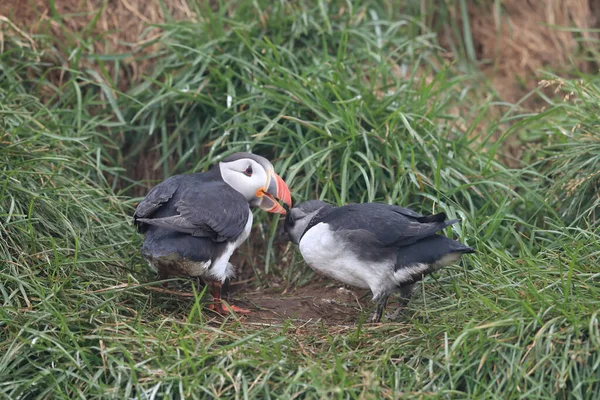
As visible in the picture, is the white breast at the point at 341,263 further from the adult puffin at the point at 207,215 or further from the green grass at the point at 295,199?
the adult puffin at the point at 207,215

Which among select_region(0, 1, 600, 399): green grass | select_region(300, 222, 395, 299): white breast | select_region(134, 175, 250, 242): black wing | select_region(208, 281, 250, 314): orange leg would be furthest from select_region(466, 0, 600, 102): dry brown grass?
select_region(208, 281, 250, 314): orange leg

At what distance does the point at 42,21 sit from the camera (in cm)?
509

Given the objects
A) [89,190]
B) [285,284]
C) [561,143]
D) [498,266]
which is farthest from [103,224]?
[561,143]

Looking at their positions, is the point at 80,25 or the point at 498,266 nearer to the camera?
the point at 498,266

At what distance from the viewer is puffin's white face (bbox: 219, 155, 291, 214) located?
405 centimetres

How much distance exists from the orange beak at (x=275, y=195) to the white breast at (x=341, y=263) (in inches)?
13.0

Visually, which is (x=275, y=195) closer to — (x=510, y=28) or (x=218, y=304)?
(x=218, y=304)

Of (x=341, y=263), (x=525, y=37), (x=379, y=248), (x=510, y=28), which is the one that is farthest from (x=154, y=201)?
(x=525, y=37)

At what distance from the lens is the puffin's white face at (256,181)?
4055mm

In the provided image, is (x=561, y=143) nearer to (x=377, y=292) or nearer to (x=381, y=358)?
(x=377, y=292)

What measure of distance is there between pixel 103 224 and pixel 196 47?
1415 millimetres

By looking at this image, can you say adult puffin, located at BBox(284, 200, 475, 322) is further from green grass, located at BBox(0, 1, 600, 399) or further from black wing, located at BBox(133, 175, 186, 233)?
black wing, located at BBox(133, 175, 186, 233)

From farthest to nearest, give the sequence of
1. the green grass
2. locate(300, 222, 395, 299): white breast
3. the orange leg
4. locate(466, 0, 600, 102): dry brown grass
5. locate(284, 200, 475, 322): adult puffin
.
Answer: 1. locate(466, 0, 600, 102): dry brown grass
2. the orange leg
3. locate(300, 222, 395, 299): white breast
4. locate(284, 200, 475, 322): adult puffin
5. the green grass

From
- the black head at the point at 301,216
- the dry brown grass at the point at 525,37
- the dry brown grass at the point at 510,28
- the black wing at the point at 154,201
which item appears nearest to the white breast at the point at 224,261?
the black head at the point at 301,216
